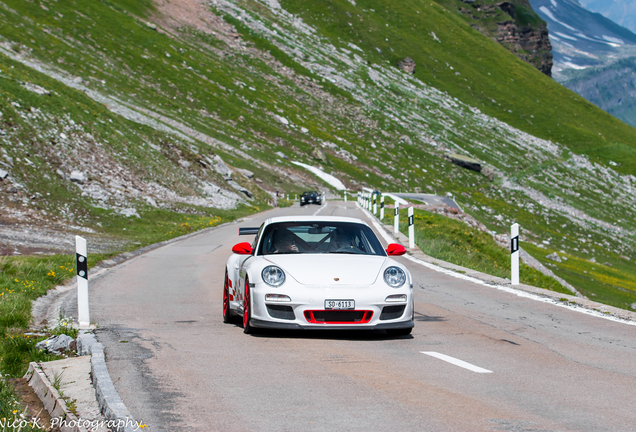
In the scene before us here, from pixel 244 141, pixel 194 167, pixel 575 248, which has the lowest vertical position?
pixel 575 248

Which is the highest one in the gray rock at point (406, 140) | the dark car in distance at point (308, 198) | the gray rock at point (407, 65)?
the gray rock at point (407, 65)

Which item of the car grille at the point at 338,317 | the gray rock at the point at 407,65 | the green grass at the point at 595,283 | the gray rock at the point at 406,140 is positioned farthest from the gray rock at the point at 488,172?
the car grille at the point at 338,317

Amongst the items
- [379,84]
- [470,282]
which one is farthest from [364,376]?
[379,84]

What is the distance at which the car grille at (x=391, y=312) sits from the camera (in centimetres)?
756

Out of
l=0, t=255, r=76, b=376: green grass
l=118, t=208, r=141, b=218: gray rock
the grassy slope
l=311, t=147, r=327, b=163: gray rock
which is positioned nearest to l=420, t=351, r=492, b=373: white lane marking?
l=0, t=255, r=76, b=376: green grass

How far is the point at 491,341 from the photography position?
779 centimetres

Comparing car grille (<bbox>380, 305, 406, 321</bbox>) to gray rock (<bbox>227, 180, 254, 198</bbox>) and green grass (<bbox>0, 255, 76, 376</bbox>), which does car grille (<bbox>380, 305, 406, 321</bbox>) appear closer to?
green grass (<bbox>0, 255, 76, 376</bbox>)

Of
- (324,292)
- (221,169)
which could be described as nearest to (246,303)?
(324,292)

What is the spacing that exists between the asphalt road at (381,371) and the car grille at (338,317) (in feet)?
0.87

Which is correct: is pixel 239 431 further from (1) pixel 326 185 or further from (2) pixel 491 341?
(1) pixel 326 185

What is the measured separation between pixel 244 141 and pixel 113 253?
5938 centimetres

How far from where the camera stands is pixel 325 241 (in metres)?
8.83

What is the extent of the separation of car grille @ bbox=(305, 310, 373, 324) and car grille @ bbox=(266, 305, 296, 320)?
0.60 feet

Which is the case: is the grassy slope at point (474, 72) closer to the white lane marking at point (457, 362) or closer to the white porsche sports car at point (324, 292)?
the white porsche sports car at point (324, 292)
